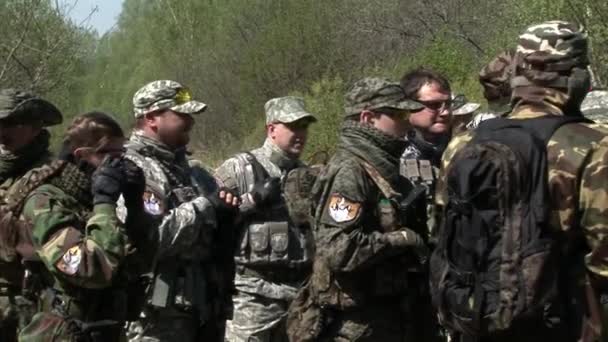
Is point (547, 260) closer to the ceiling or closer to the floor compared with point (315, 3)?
closer to the floor

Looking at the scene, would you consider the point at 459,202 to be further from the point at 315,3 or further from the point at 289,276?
the point at 315,3

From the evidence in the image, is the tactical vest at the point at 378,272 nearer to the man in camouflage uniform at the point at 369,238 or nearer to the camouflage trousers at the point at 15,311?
the man in camouflage uniform at the point at 369,238

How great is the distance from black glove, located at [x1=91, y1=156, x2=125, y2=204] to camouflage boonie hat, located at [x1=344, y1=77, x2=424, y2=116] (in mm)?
1413

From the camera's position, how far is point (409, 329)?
588 cm

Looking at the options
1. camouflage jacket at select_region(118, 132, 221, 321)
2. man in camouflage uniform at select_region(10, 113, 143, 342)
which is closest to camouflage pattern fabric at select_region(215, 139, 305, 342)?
camouflage jacket at select_region(118, 132, 221, 321)

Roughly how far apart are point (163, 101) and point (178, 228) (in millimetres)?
865

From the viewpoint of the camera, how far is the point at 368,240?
5.61m

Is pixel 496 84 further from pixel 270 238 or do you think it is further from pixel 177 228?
pixel 177 228

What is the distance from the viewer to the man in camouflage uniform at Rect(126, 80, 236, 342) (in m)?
6.40

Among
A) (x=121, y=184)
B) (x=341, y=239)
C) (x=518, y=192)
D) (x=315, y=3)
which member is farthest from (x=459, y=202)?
(x=315, y=3)

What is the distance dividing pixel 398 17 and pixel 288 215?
23.2 metres

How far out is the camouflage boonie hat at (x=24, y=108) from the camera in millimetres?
5617

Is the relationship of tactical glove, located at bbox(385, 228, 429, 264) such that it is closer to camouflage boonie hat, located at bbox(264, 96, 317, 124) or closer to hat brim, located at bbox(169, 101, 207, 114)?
hat brim, located at bbox(169, 101, 207, 114)

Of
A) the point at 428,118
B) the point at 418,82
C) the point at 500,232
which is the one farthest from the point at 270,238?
the point at 500,232
